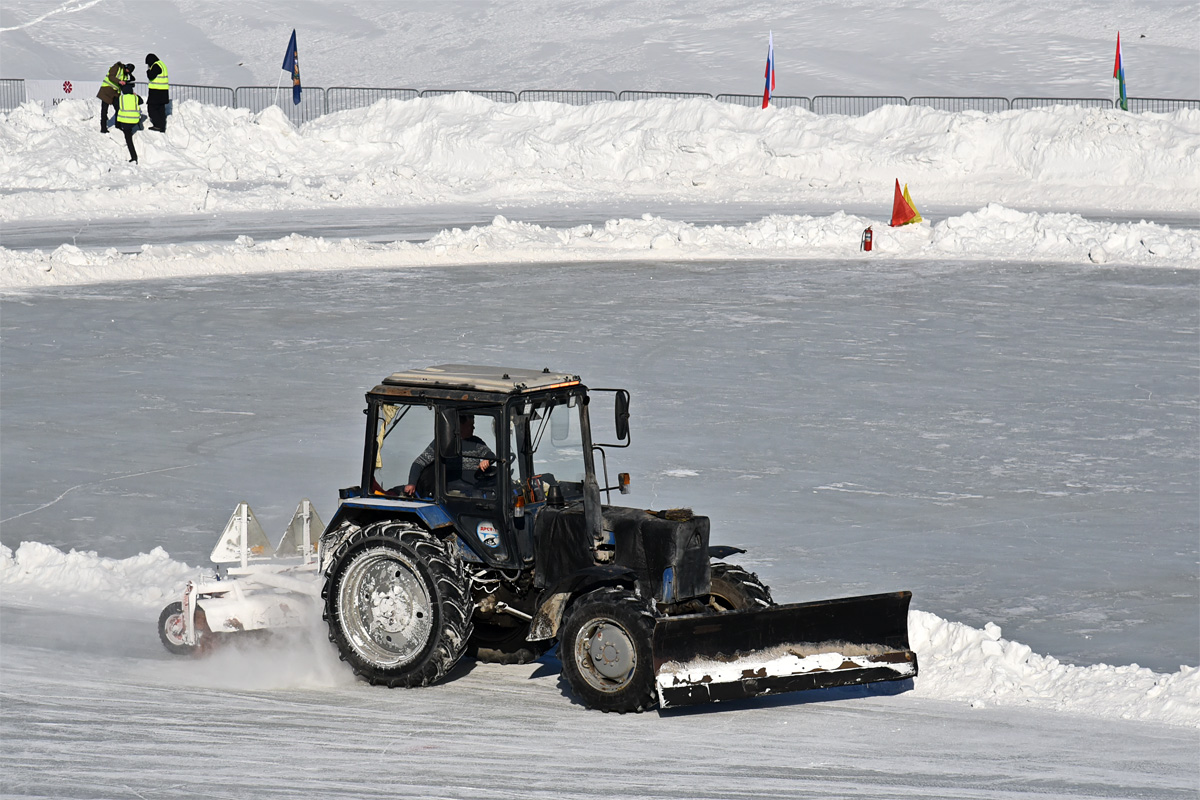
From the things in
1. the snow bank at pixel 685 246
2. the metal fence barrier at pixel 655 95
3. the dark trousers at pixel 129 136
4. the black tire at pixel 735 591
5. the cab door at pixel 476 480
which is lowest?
the black tire at pixel 735 591

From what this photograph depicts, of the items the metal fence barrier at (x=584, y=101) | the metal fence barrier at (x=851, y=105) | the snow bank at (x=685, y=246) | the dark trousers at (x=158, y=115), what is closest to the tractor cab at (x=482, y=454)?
the snow bank at (x=685, y=246)

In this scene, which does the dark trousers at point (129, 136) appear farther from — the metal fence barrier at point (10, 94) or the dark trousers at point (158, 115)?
the metal fence barrier at point (10, 94)

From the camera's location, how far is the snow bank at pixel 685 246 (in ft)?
73.6

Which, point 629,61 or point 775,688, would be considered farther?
point 629,61

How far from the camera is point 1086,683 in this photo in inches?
288

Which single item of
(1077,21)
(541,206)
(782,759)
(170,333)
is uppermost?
(1077,21)

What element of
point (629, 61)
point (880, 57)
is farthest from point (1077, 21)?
point (629, 61)

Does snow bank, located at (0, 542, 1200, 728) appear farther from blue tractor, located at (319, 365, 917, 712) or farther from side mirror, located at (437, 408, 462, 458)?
side mirror, located at (437, 408, 462, 458)

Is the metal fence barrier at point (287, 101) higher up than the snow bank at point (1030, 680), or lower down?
higher up

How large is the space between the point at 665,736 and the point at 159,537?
4934 mm

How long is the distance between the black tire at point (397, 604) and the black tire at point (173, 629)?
1153mm

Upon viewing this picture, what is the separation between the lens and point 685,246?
79.8ft

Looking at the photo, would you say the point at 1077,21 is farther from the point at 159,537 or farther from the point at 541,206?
the point at 159,537

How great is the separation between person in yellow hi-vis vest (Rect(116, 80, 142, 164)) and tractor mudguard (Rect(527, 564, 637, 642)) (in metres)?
27.9
